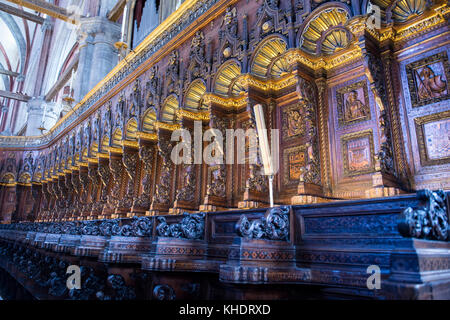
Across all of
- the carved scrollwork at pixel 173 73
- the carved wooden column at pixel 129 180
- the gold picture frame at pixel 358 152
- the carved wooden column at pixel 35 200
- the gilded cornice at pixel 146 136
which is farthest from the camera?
the carved wooden column at pixel 35 200

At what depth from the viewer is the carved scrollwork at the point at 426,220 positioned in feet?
5.31

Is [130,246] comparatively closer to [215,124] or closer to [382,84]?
[215,124]

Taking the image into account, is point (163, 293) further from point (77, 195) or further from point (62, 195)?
point (62, 195)

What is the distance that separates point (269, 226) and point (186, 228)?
1.25 m

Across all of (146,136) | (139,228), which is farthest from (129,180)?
(139,228)

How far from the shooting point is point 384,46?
3801 millimetres

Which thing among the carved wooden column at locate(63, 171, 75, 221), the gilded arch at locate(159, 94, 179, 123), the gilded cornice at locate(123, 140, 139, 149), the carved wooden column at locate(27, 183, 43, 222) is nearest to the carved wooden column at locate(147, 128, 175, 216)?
the gilded arch at locate(159, 94, 179, 123)

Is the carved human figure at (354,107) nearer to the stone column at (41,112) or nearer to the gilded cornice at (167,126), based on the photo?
the gilded cornice at (167,126)

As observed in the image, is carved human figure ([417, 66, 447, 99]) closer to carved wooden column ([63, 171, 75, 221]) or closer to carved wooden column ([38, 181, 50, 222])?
carved wooden column ([63, 171, 75, 221])

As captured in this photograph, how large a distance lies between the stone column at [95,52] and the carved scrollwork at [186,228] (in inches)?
Answer: 444

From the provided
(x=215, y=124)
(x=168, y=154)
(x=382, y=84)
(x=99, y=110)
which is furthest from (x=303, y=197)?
(x=99, y=110)

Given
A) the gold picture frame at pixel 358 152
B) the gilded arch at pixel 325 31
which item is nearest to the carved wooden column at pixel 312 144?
the gold picture frame at pixel 358 152

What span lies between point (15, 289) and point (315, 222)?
5713mm

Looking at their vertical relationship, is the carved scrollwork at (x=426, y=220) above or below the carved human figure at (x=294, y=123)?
below
